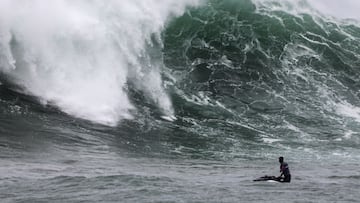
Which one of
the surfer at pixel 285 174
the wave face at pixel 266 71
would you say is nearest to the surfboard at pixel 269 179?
the surfer at pixel 285 174

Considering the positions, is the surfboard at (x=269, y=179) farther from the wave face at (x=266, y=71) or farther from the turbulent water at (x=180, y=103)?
the wave face at (x=266, y=71)

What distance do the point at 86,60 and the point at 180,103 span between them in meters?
5.13

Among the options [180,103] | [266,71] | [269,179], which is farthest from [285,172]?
[266,71]

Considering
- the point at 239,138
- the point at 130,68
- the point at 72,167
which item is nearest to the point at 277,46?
the point at 130,68

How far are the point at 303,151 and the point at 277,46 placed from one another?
14.2 meters

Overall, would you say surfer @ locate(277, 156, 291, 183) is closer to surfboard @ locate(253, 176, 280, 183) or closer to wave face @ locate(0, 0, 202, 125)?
surfboard @ locate(253, 176, 280, 183)

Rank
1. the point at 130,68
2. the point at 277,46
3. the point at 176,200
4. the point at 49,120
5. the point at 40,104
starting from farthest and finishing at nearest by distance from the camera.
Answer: the point at 277,46, the point at 130,68, the point at 40,104, the point at 49,120, the point at 176,200

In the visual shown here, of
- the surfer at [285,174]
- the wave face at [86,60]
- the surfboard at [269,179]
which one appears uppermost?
the wave face at [86,60]

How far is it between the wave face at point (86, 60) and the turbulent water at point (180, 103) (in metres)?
0.07

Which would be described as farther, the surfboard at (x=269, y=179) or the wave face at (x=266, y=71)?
the wave face at (x=266, y=71)

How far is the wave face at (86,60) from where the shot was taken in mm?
25969

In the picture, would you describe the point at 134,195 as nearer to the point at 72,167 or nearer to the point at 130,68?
the point at 72,167

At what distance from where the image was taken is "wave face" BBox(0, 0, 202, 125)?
1022 inches

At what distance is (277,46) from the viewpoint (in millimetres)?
36500
